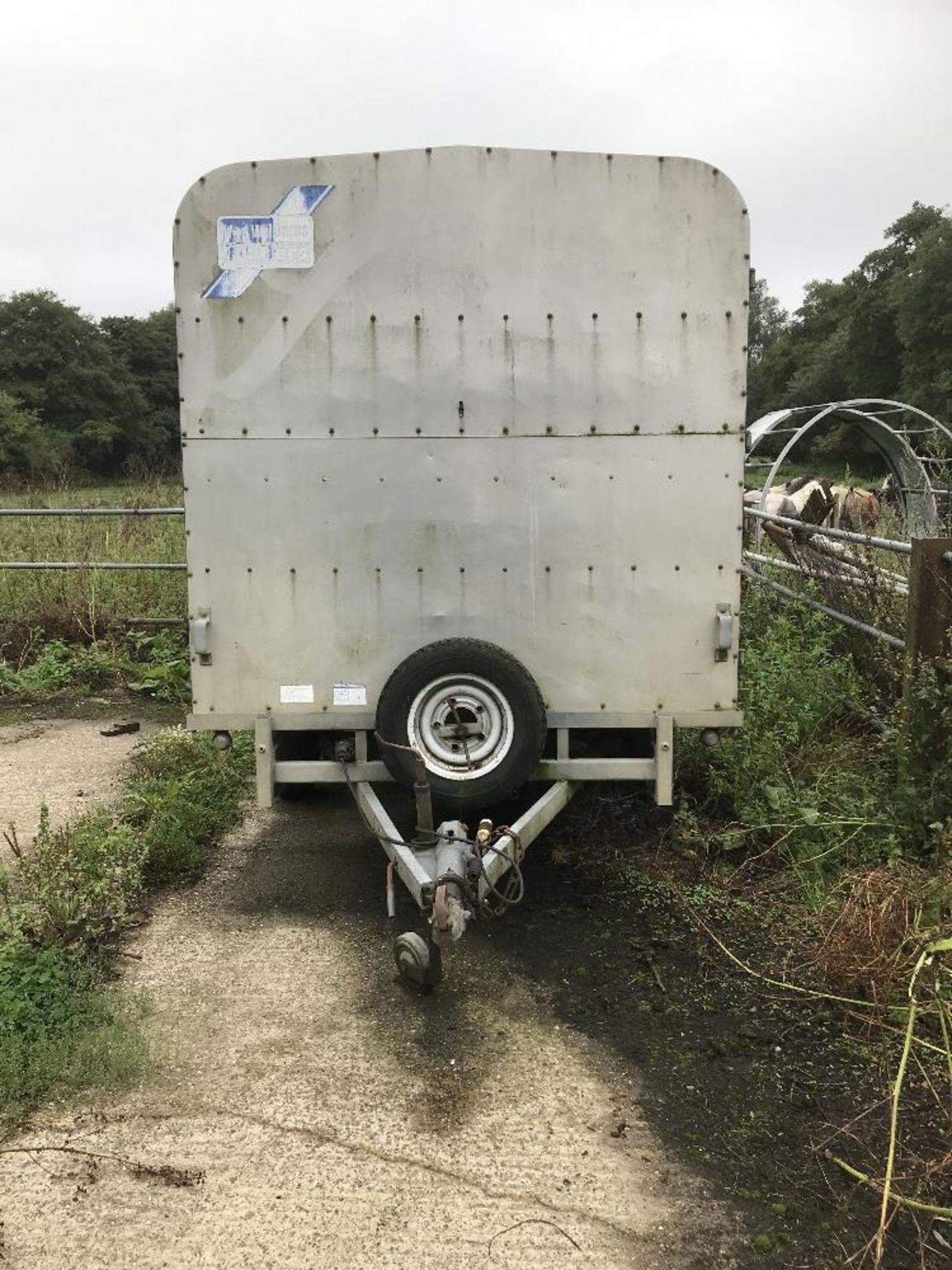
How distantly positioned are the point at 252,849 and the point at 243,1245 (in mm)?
2909

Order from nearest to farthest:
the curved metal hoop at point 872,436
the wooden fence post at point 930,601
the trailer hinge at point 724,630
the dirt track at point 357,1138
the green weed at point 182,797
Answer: the dirt track at point 357,1138
the trailer hinge at point 724,630
the wooden fence post at point 930,601
the green weed at point 182,797
the curved metal hoop at point 872,436

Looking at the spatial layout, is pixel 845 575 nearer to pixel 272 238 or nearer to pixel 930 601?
pixel 930 601

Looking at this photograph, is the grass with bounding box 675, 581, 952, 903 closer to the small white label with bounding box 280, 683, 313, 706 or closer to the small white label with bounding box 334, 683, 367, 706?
the small white label with bounding box 334, 683, 367, 706

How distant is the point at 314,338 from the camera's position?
13.5 ft

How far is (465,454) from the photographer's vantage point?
4160mm

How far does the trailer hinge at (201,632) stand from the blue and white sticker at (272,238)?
1.40 metres

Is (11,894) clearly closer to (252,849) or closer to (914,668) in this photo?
(252,849)

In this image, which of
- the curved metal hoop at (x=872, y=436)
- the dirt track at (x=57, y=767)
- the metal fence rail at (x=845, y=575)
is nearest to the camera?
the metal fence rail at (x=845, y=575)

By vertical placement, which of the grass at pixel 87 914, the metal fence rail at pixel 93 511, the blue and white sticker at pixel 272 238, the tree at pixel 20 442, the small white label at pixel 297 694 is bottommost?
the grass at pixel 87 914

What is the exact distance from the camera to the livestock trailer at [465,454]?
404cm

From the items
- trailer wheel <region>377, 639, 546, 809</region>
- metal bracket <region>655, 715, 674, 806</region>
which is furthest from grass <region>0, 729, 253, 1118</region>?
metal bracket <region>655, 715, 674, 806</region>

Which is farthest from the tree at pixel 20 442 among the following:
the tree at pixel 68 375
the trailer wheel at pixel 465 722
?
the trailer wheel at pixel 465 722

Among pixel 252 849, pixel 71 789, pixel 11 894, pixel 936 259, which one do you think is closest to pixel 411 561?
pixel 252 849

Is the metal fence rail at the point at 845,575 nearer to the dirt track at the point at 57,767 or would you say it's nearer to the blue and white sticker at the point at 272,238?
the blue and white sticker at the point at 272,238
